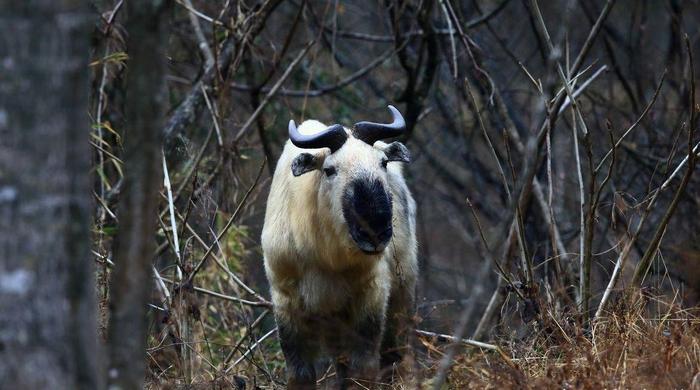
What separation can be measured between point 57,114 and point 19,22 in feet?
0.85

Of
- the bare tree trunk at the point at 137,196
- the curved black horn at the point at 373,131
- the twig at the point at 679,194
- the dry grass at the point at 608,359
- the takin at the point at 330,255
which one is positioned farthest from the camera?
the curved black horn at the point at 373,131

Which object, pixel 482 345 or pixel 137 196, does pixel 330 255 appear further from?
pixel 137 196

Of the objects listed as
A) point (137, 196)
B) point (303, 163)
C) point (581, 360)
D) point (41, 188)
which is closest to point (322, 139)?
point (303, 163)

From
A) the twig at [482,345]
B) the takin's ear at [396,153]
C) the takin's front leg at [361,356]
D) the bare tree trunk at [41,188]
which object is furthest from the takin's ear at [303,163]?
the bare tree trunk at [41,188]

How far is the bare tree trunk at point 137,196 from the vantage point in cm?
270

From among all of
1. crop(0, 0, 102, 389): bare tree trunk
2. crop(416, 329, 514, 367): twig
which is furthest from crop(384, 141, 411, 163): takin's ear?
crop(0, 0, 102, 389): bare tree trunk

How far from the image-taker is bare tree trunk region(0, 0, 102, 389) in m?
2.51

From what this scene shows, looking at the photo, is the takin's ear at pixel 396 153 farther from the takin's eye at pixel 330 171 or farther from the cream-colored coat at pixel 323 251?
the takin's eye at pixel 330 171

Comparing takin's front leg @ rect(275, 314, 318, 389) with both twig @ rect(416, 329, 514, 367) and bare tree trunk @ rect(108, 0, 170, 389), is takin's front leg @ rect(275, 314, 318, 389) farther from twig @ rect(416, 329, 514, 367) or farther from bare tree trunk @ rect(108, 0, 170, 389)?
bare tree trunk @ rect(108, 0, 170, 389)

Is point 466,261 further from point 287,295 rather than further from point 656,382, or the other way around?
point 656,382

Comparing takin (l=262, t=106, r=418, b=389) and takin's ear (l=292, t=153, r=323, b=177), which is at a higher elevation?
takin's ear (l=292, t=153, r=323, b=177)

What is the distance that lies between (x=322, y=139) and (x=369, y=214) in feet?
2.17

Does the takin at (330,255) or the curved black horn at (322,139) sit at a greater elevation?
the curved black horn at (322,139)

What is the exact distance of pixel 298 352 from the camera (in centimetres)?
578
